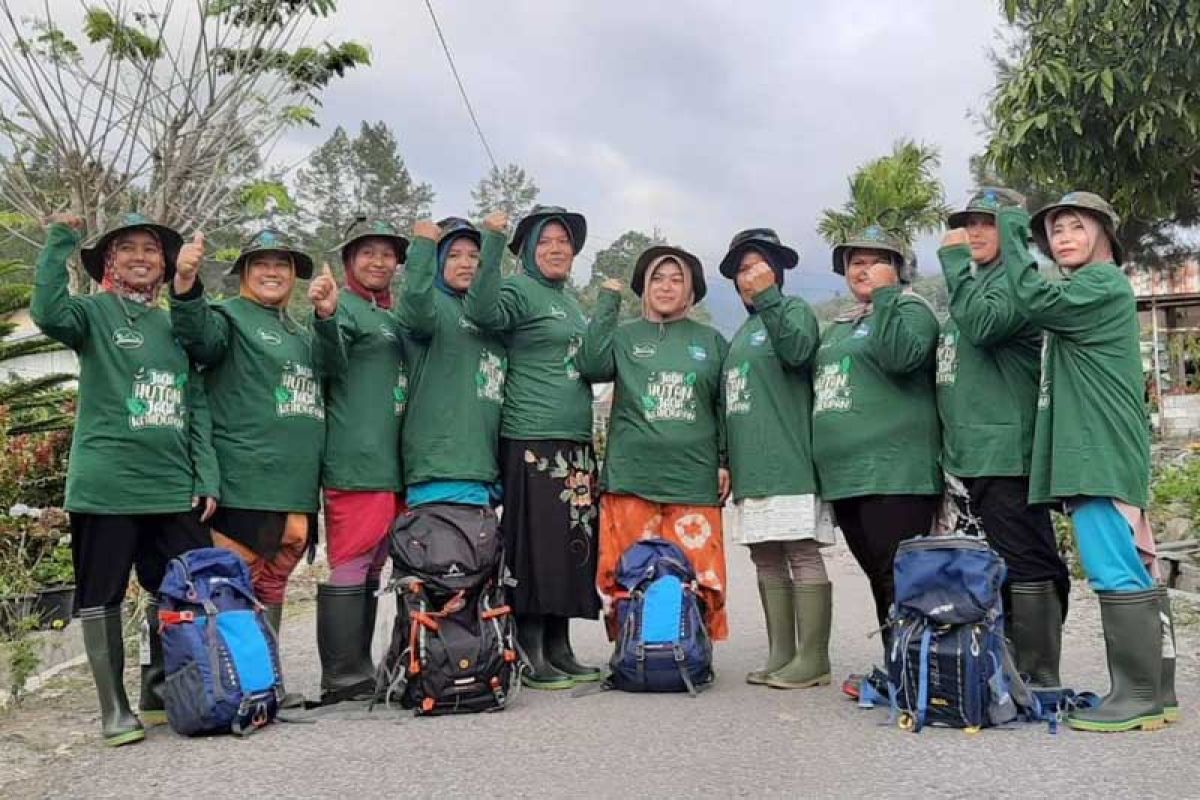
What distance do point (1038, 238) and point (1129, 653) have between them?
1.79 meters

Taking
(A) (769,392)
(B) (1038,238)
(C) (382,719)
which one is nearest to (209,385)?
(C) (382,719)

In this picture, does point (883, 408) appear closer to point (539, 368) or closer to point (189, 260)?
point (539, 368)

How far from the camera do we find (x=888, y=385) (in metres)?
5.20

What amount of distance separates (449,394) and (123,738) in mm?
1992

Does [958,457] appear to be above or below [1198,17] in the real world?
below

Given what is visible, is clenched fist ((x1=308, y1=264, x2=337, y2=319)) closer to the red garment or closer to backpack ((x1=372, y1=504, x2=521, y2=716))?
the red garment

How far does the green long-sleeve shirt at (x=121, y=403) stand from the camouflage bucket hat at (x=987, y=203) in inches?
136

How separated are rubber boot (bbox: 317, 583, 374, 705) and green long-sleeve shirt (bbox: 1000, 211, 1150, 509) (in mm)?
3083

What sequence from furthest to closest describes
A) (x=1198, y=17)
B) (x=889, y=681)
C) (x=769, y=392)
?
(x=1198, y=17) < (x=769, y=392) < (x=889, y=681)

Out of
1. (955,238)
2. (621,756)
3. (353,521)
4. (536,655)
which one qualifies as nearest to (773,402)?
(955,238)

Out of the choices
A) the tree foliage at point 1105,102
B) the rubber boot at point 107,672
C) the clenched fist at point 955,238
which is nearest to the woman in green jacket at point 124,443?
the rubber boot at point 107,672

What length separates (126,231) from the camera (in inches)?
190

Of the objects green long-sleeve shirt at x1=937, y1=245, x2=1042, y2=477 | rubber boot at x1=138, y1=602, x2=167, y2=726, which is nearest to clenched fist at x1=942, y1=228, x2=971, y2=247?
green long-sleeve shirt at x1=937, y1=245, x2=1042, y2=477

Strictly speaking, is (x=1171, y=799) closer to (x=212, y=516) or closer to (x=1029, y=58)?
(x=212, y=516)
